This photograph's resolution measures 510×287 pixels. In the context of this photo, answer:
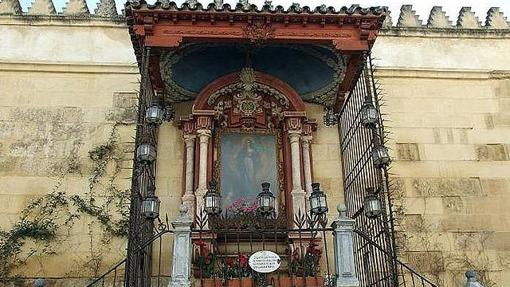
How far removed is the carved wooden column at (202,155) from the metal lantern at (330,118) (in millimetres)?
2155

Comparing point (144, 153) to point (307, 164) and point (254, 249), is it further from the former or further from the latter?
point (307, 164)

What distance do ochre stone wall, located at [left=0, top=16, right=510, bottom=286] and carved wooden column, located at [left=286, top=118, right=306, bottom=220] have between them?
22.4 inches

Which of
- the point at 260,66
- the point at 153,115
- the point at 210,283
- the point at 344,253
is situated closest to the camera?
the point at 344,253

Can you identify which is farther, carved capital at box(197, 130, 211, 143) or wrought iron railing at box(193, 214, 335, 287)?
carved capital at box(197, 130, 211, 143)

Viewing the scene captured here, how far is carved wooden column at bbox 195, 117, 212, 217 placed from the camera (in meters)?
9.16

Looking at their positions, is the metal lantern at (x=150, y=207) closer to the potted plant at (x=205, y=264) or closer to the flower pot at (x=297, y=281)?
the potted plant at (x=205, y=264)

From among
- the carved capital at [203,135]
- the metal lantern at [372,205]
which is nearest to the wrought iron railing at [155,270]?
the carved capital at [203,135]

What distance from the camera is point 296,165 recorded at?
964cm

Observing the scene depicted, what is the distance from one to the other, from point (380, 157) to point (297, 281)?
2095 mm

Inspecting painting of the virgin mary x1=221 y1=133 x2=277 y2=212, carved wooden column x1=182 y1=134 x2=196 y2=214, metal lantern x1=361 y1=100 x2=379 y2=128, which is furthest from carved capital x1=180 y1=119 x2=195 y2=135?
metal lantern x1=361 y1=100 x2=379 y2=128

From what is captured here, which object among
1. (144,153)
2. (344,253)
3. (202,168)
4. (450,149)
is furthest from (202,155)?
(450,149)

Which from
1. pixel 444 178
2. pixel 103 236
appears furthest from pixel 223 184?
pixel 444 178

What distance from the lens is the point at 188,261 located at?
7148 millimetres

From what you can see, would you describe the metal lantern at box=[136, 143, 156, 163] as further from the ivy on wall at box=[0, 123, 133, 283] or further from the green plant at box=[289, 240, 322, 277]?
the green plant at box=[289, 240, 322, 277]
